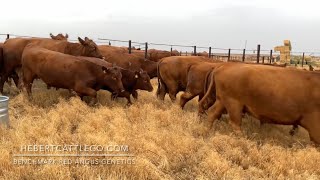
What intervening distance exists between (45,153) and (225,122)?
12.4 ft

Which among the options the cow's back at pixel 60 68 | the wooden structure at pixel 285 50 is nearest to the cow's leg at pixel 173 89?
the cow's back at pixel 60 68

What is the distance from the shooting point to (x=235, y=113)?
244 inches

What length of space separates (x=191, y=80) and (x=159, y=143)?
323cm

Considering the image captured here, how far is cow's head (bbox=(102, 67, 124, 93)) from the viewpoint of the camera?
27.7ft

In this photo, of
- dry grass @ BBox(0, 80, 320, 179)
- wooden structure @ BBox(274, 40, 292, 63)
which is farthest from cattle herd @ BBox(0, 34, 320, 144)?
wooden structure @ BBox(274, 40, 292, 63)

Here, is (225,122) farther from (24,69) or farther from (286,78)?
(24,69)

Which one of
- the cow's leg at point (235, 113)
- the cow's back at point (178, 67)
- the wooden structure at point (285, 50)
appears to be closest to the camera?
the cow's leg at point (235, 113)

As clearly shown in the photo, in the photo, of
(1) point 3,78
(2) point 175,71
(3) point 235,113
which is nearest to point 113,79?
(2) point 175,71

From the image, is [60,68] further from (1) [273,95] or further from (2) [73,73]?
(1) [273,95]

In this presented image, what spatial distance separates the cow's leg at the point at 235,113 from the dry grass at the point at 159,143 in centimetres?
17

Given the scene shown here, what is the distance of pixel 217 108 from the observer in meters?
6.54

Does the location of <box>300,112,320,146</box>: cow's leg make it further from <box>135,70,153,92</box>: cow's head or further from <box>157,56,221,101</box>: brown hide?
<box>135,70,153,92</box>: cow's head

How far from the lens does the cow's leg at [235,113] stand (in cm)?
618

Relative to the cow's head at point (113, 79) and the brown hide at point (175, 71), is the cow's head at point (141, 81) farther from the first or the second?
the cow's head at point (113, 79)
